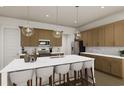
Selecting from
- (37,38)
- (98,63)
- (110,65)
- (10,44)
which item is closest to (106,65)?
(110,65)

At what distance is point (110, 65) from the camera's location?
455 centimetres

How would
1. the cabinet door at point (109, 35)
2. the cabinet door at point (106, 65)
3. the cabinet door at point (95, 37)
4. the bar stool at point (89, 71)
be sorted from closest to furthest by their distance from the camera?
the bar stool at point (89, 71) < the cabinet door at point (106, 65) < the cabinet door at point (109, 35) < the cabinet door at point (95, 37)

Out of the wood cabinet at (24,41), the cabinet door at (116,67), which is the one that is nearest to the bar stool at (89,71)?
the cabinet door at (116,67)

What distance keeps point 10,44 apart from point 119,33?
4880 mm

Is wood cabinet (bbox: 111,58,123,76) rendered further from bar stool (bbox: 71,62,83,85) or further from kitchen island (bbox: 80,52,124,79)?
Result: bar stool (bbox: 71,62,83,85)

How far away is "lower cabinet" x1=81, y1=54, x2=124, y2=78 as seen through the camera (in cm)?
407

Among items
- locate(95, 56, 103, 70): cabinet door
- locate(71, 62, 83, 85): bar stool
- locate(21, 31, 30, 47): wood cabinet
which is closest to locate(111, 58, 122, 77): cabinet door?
locate(95, 56, 103, 70): cabinet door

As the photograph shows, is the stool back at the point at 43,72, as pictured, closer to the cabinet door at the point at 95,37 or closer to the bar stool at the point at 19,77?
the bar stool at the point at 19,77

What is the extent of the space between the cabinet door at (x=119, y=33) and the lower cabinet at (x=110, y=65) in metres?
0.72

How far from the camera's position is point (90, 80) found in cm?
381

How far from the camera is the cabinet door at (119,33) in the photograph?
4.33 meters
